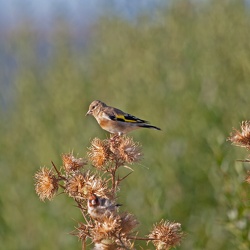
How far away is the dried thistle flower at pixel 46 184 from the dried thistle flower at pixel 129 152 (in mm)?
323

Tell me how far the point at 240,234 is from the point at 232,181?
706 millimetres

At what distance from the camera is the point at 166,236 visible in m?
2.96

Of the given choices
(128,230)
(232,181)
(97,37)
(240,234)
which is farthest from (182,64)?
(128,230)

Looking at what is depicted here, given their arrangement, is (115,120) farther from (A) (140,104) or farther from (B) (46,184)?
(A) (140,104)

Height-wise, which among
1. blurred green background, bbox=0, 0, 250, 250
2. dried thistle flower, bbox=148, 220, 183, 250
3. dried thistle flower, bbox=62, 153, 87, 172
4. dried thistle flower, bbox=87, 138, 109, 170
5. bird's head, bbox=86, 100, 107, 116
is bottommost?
dried thistle flower, bbox=148, 220, 183, 250

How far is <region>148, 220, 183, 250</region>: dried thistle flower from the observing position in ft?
9.67

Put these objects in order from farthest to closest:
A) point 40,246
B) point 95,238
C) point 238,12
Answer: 1. point 238,12
2. point 40,246
3. point 95,238

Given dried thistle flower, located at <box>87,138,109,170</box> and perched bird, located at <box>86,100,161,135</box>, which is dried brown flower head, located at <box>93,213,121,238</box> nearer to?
dried thistle flower, located at <box>87,138,109,170</box>

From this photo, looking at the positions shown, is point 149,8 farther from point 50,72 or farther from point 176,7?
point 50,72

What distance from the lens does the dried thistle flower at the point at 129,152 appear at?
3215 millimetres

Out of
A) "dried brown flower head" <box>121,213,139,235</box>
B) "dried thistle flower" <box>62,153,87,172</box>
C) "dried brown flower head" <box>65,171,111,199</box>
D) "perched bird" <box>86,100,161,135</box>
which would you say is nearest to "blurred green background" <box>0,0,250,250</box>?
"perched bird" <box>86,100,161,135</box>

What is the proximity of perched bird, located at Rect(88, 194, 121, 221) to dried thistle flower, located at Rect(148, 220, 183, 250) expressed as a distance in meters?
0.24

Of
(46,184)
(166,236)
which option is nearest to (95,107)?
(46,184)

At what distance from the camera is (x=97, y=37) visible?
12977 mm
